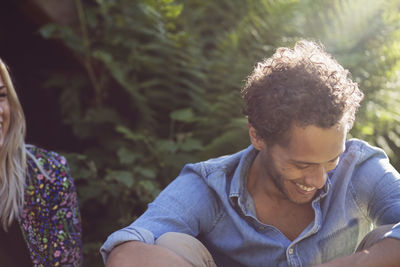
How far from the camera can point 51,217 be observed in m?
2.75

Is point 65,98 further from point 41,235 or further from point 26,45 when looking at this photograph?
point 41,235

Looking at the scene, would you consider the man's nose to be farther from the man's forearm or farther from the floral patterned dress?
the floral patterned dress

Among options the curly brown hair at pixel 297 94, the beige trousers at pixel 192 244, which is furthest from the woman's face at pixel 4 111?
the curly brown hair at pixel 297 94

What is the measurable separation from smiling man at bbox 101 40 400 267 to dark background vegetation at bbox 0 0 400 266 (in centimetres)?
96

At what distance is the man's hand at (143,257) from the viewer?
1.96m

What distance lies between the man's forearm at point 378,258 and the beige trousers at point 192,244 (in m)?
0.06

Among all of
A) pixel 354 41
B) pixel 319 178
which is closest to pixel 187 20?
pixel 354 41

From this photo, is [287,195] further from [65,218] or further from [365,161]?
[65,218]

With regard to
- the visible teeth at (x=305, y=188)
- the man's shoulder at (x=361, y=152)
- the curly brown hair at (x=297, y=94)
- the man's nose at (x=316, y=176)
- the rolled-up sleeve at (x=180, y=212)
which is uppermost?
the curly brown hair at (x=297, y=94)

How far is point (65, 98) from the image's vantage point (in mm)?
4324

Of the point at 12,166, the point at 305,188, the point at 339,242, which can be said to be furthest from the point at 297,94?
the point at 12,166

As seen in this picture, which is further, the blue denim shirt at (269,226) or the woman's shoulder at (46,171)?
the woman's shoulder at (46,171)

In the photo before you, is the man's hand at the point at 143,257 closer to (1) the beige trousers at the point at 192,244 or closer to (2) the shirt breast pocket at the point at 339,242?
(1) the beige trousers at the point at 192,244

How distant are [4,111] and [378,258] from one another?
2.05 m
